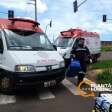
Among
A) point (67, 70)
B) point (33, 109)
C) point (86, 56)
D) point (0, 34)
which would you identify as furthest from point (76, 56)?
point (33, 109)

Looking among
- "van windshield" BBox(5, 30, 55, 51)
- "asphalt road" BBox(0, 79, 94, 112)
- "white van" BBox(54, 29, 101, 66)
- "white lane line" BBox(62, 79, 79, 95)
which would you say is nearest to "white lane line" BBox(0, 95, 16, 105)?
"asphalt road" BBox(0, 79, 94, 112)

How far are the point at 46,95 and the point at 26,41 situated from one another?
2.01 metres

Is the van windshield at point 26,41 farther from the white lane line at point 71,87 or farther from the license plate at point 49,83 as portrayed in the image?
the white lane line at point 71,87

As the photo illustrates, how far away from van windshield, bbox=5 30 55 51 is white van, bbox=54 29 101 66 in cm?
442

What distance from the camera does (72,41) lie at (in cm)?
2138

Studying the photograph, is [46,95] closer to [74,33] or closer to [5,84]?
[5,84]

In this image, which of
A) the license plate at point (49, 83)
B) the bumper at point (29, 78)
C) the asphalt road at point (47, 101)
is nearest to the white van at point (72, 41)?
the asphalt road at point (47, 101)

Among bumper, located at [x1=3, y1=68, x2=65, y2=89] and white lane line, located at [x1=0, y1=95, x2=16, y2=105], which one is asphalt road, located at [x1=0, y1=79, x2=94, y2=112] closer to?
white lane line, located at [x1=0, y1=95, x2=16, y2=105]

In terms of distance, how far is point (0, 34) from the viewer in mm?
12398

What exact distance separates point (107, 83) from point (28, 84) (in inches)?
147

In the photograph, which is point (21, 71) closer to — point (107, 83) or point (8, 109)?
point (8, 109)

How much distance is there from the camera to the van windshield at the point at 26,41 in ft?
39.3

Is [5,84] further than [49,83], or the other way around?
[49,83]

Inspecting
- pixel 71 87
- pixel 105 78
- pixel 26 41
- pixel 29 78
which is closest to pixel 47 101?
pixel 29 78
